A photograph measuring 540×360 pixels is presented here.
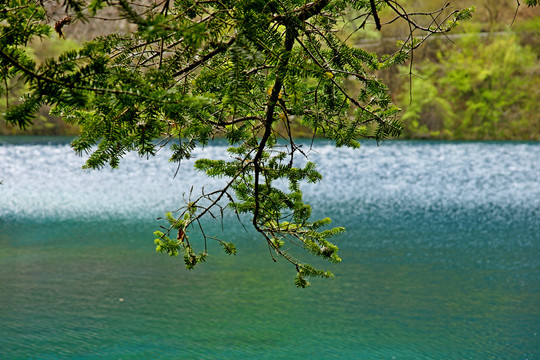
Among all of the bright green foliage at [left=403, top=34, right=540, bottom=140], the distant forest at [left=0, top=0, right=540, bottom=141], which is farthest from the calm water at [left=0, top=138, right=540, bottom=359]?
the bright green foliage at [left=403, top=34, right=540, bottom=140]

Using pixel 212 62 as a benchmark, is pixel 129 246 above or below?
below

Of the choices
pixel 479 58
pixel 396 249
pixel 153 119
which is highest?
pixel 479 58

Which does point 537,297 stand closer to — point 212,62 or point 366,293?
point 366,293

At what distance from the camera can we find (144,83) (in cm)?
175

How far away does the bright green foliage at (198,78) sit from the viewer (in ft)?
5.11

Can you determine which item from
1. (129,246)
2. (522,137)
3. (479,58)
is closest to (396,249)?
(129,246)

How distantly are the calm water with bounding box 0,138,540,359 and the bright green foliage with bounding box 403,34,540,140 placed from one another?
20.2 meters

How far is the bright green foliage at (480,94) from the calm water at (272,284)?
66.1 ft

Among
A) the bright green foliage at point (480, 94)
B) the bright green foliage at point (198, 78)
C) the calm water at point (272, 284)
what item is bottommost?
the calm water at point (272, 284)

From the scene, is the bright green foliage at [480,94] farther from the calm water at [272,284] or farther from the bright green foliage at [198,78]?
the bright green foliage at [198,78]

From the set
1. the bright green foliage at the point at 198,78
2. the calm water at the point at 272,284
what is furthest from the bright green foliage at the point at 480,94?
the bright green foliage at the point at 198,78

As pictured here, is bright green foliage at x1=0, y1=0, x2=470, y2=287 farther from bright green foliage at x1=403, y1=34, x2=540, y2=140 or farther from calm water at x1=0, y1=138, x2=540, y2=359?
bright green foliage at x1=403, y1=34, x2=540, y2=140

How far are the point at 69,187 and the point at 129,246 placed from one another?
8.19m

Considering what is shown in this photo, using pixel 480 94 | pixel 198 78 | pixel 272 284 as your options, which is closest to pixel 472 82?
pixel 480 94
